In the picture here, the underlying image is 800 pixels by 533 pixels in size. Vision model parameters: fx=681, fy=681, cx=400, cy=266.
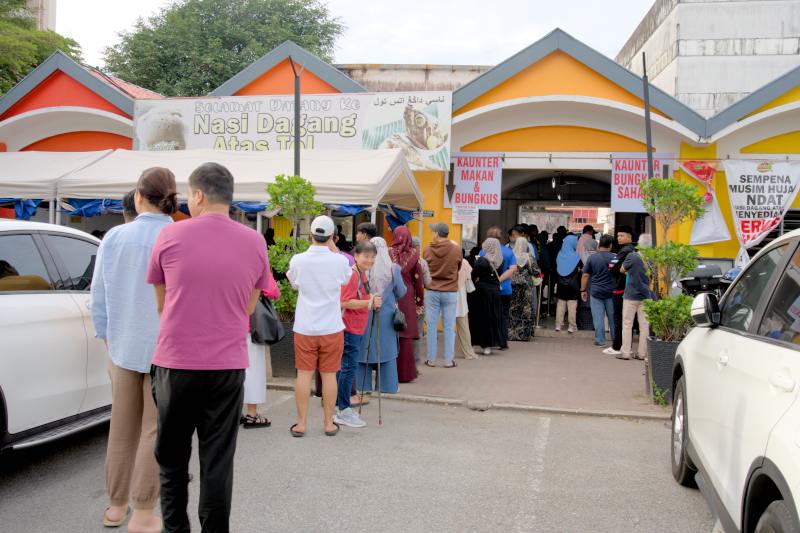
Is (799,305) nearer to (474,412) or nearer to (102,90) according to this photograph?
(474,412)

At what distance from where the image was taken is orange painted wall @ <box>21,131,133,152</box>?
14320 millimetres

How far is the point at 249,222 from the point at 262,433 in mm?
9770

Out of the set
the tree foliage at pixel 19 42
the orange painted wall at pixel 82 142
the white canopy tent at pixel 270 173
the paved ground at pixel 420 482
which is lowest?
the paved ground at pixel 420 482

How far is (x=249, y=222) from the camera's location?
593 inches

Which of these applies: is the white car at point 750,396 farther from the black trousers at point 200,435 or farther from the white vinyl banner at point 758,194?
the white vinyl banner at point 758,194

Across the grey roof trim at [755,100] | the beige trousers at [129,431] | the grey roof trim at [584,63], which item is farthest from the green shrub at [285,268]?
the grey roof trim at [755,100]

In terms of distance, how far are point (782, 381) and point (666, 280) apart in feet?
16.8

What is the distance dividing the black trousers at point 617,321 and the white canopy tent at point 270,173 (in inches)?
140

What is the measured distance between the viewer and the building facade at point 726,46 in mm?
25500

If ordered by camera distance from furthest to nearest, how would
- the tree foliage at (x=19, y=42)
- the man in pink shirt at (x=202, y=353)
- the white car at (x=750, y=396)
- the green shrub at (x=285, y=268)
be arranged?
the tree foliage at (x=19, y=42) → the green shrub at (x=285, y=268) → the man in pink shirt at (x=202, y=353) → the white car at (x=750, y=396)

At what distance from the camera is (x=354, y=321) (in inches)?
238

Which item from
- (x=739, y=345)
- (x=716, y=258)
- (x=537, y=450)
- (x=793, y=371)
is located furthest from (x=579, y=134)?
(x=793, y=371)

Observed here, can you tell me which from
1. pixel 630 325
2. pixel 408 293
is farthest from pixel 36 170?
pixel 630 325

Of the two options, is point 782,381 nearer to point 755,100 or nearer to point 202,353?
point 202,353
